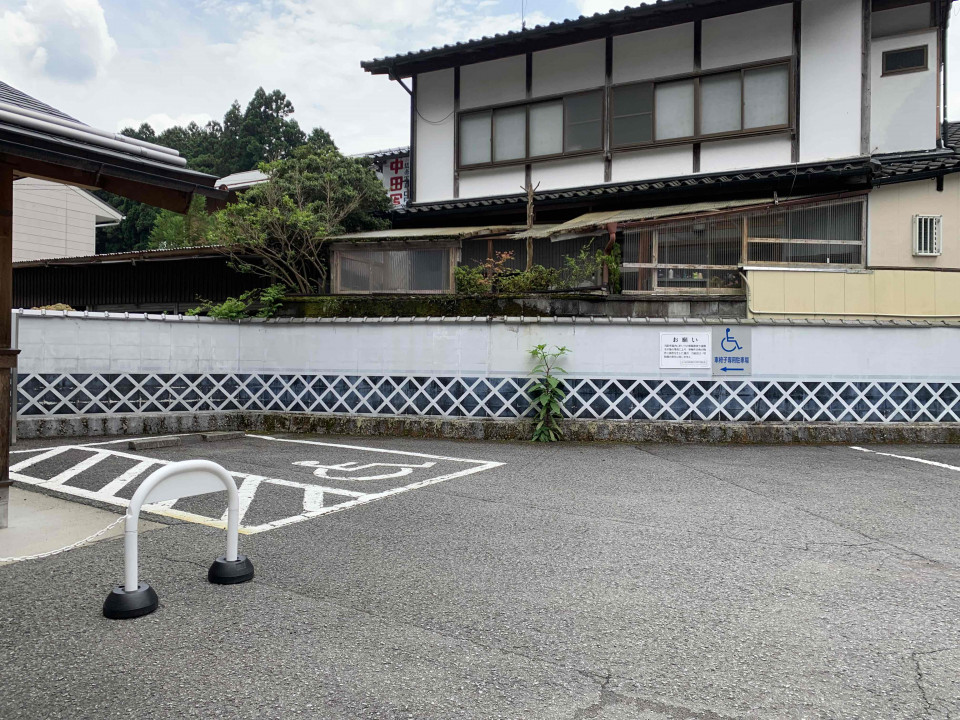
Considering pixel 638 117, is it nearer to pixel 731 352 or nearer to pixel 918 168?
A: pixel 918 168

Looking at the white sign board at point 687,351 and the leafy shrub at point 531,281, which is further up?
the leafy shrub at point 531,281

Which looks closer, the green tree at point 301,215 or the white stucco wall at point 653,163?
the green tree at point 301,215

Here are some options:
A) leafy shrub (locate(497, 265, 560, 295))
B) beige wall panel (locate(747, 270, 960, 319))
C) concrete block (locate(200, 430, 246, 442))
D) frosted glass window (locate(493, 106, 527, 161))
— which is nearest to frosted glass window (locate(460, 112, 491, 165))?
frosted glass window (locate(493, 106, 527, 161))

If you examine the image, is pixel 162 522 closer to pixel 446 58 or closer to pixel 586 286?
pixel 586 286

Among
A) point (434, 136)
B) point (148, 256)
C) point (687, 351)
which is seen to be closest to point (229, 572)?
point (687, 351)

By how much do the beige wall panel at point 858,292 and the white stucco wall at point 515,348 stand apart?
2.24ft

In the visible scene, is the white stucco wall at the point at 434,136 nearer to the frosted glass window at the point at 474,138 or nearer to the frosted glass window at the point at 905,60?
the frosted glass window at the point at 474,138

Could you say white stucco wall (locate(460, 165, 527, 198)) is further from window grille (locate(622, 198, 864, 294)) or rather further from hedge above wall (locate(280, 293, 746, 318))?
hedge above wall (locate(280, 293, 746, 318))

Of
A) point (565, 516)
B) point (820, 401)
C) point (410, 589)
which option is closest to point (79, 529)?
point (410, 589)

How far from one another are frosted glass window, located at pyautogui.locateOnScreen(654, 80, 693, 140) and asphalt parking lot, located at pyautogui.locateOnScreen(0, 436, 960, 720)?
1052 cm

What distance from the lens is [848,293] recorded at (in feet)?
38.6

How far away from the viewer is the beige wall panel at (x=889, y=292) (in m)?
11.7

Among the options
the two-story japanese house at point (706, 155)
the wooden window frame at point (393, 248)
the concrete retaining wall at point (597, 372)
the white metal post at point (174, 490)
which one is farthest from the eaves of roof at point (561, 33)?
the white metal post at point (174, 490)

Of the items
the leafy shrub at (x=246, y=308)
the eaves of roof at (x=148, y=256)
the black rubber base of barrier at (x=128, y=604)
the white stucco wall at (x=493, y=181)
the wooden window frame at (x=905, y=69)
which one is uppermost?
the wooden window frame at (x=905, y=69)
